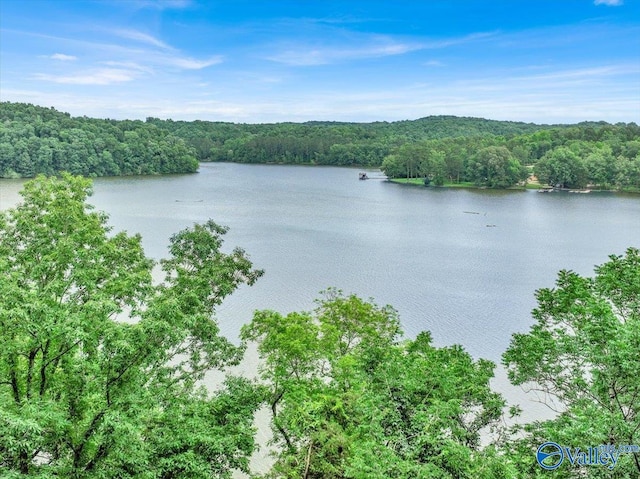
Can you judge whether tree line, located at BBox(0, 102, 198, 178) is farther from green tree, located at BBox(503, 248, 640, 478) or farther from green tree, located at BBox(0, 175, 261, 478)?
green tree, located at BBox(503, 248, 640, 478)

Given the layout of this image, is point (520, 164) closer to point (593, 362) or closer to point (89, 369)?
point (593, 362)

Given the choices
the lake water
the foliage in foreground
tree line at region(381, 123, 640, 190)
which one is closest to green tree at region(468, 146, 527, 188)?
tree line at region(381, 123, 640, 190)

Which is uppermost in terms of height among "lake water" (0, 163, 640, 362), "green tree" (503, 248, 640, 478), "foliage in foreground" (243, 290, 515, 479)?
"green tree" (503, 248, 640, 478)

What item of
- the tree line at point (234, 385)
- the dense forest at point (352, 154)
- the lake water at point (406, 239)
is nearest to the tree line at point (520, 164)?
the dense forest at point (352, 154)

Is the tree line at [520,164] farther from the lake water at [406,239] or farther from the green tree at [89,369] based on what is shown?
the green tree at [89,369]

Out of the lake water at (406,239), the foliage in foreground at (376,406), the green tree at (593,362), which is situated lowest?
the lake water at (406,239)

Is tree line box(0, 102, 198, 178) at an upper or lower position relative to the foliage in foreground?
upper

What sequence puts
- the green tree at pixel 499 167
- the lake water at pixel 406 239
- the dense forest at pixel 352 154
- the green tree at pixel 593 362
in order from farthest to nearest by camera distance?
1. the green tree at pixel 499 167
2. the dense forest at pixel 352 154
3. the lake water at pixel 406 239
4. the green tree at pixel 593 362
